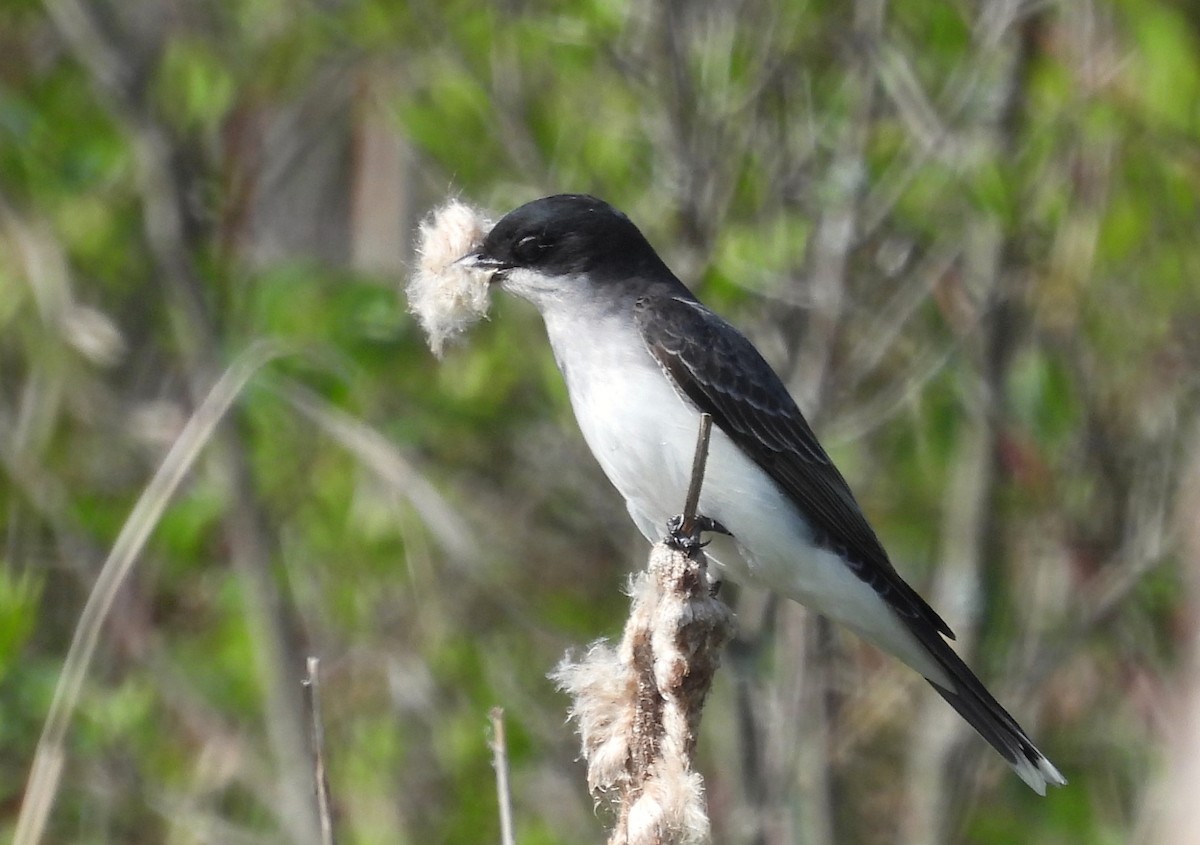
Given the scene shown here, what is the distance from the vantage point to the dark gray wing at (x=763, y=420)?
4.21m

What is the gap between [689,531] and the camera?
3.18 metres

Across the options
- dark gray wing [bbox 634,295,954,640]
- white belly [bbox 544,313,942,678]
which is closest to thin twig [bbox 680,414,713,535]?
white belly [bbox 544,313,942,678]

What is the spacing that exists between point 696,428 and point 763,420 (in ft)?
1.15

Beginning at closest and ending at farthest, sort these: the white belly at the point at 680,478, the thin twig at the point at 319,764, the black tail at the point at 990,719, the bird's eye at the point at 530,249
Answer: the thin twig at the point at 319,764 → the white belly at the point at 680,478 → the black tail at the point at 990,719 → the bird's eye at the point at 530,249

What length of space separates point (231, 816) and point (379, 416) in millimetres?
2464

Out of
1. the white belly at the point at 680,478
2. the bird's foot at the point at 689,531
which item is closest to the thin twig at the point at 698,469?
the bird's foot at the point at 689,531

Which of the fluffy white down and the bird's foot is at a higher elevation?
the fluffy white down

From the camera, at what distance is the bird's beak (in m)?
4.09

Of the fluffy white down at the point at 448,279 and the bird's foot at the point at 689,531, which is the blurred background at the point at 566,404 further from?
the bird's foot at the point at 689,531

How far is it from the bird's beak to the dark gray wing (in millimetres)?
377

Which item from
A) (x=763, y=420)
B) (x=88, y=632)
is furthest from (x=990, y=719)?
(x=88, y=632)

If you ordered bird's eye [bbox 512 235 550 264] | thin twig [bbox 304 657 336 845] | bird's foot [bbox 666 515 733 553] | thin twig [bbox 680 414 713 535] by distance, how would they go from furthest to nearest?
1. bird's eye [bbox 512 235 550 264]
2. bird's foot [bbox 666 515 733 553]
3. thin twig [bbox 680 414 713 535]
4. thin twig [bbox 304 657 336 845]

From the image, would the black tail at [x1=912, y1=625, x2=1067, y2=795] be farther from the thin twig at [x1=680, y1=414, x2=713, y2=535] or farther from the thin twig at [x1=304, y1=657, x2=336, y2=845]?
the thin twig at [x1=304, y1=657, x2=336, y2=845]

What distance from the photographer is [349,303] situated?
19.0ft
